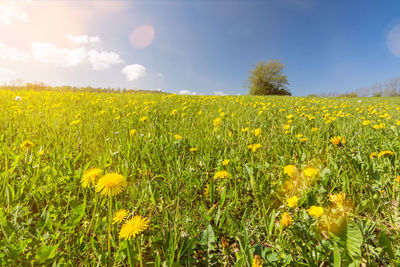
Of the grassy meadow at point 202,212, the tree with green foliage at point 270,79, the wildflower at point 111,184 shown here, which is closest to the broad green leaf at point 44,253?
the grassy meadow at point 202,212

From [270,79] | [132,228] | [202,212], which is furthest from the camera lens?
[270,79]

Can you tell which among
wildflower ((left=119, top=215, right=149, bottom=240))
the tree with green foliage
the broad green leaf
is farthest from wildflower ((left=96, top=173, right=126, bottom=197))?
the tree with green foliage

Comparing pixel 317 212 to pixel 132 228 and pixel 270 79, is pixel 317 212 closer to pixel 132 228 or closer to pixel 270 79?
pixel 132 228

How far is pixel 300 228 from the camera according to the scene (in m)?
0.89

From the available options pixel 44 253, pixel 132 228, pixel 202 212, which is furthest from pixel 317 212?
pixel 44 253

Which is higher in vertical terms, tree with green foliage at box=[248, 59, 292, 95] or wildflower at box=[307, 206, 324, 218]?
tree with green foliage at box=[248, 59, 292, 95]

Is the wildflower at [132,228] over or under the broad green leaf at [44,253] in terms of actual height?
over

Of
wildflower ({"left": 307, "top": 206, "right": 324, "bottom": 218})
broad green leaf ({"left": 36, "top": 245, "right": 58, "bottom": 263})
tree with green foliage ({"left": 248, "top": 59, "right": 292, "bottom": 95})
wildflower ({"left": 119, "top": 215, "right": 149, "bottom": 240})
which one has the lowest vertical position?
broad green leaf ({"left": 36, "top": 245, "right": 58, "bottom": 263})

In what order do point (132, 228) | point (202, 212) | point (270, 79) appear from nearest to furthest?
point (132, 228) → point (202, 212) → point (270, 79)

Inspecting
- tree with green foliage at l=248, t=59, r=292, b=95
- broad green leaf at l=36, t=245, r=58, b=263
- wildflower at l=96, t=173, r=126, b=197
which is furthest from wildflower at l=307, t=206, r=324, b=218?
tree with green foliage at l=248, t=59, r=292, b=95

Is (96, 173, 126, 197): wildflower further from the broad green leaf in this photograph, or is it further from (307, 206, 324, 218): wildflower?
(307, 206, 324, 218): wildflower

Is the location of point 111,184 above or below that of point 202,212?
above

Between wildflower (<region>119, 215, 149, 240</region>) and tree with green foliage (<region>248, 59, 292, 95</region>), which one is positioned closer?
wildflower (<region>119, 215, 149, 240</region>)

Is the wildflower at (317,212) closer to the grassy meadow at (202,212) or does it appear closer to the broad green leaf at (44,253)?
the grassy meadow at (202,212)
